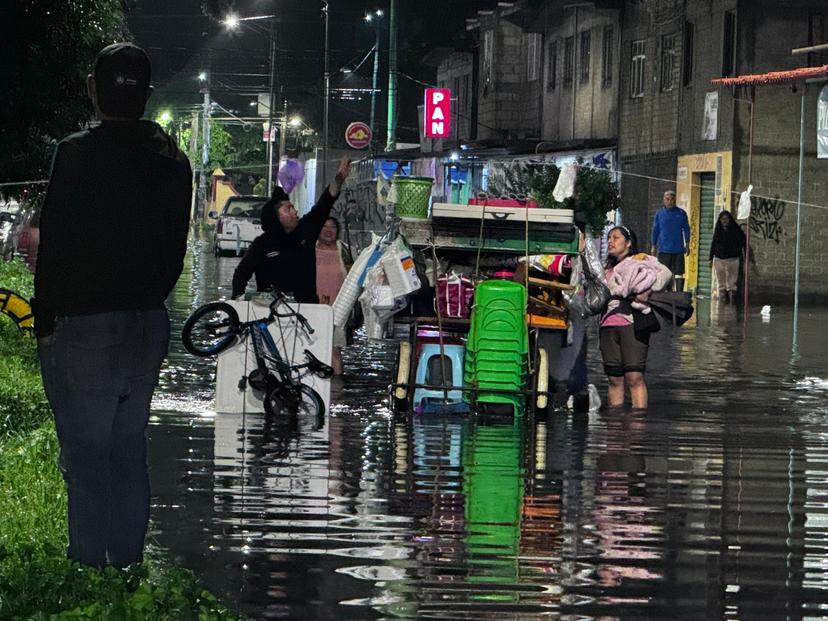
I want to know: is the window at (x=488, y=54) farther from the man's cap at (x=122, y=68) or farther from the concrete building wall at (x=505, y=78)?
the man's cap at (x=122, y=68)

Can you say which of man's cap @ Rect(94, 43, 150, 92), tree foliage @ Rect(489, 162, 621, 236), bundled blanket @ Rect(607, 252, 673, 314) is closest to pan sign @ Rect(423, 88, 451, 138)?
tree foliage @ Rect(489, 162, 621, 236)

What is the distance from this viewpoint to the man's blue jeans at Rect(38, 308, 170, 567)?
6.38 metres

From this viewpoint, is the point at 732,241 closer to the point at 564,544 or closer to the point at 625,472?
the point at 625,472

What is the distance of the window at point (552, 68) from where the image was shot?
5166cm

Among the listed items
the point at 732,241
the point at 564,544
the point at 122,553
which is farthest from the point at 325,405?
the point at 732,241

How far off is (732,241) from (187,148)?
97.2 m

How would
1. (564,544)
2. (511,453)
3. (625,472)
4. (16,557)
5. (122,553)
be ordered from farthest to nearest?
(511,453) → (625,472) → (564,544) → (122,553) → (16,557)

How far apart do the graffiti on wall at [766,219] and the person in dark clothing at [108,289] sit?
30204 millimetres

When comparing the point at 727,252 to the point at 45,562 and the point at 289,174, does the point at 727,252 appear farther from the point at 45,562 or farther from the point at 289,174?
the point at 289,174

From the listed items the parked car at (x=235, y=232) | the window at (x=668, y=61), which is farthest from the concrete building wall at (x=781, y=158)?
the parked car at (x=235, y=232)

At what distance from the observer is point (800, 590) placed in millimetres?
7938

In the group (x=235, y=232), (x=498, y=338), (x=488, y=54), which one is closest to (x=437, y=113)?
(x=488, y=54)

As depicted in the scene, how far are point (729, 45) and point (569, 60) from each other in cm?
1284

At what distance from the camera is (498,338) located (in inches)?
554
